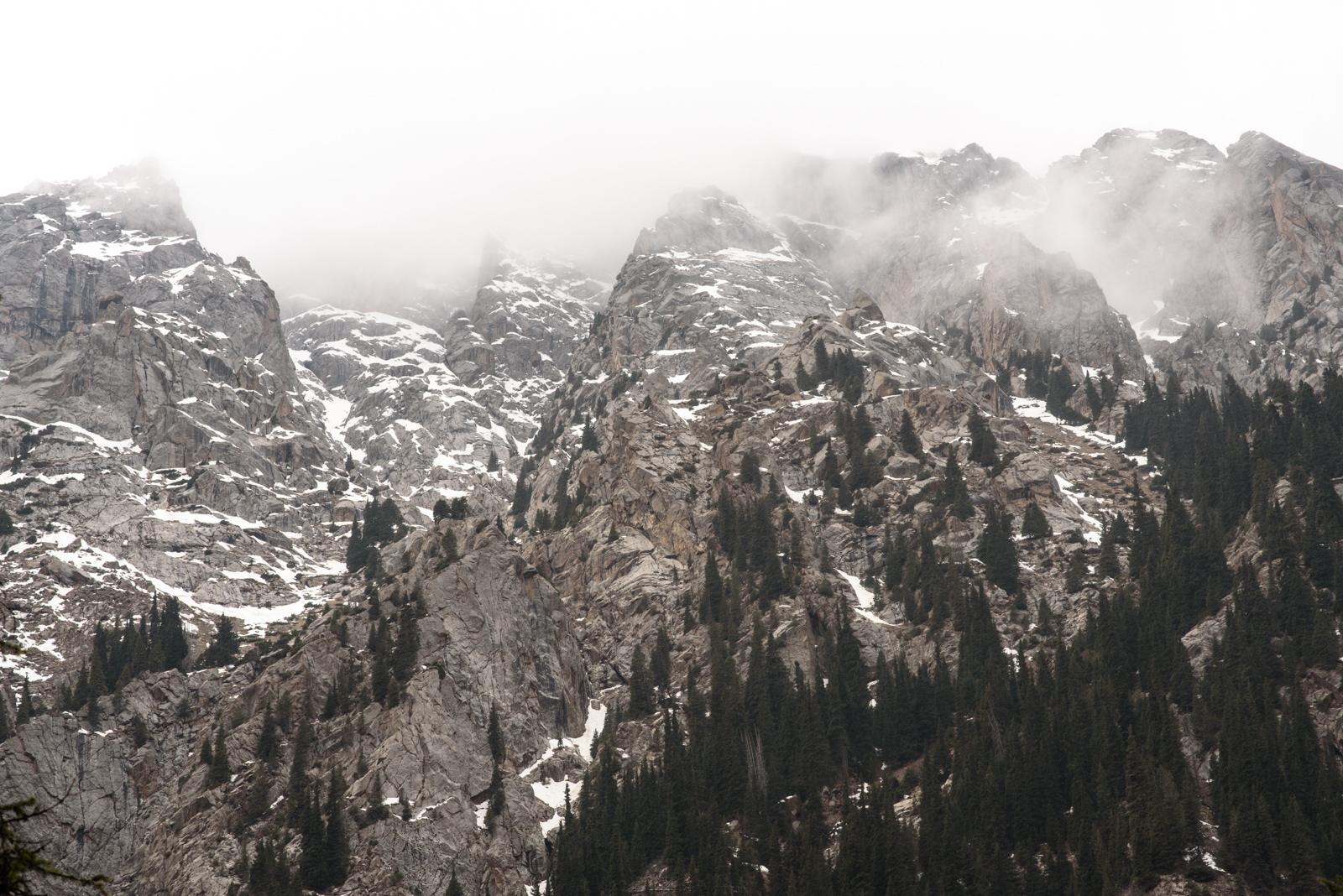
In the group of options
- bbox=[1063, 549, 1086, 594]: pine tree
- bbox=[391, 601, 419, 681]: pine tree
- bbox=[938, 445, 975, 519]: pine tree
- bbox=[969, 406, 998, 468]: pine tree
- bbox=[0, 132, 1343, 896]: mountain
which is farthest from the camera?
bbox=[969, 406, 998, 468]: pine tree

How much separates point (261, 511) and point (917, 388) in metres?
111

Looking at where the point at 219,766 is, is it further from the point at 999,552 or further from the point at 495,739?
the point at 999,552

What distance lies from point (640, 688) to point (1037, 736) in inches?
1726

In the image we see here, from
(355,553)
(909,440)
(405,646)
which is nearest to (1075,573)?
(909,440)

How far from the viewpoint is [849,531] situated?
145750 mm

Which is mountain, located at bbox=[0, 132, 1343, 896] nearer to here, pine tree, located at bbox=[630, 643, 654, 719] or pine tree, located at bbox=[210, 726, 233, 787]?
pine tree, located at bbox=[630, 643, 654, 719]

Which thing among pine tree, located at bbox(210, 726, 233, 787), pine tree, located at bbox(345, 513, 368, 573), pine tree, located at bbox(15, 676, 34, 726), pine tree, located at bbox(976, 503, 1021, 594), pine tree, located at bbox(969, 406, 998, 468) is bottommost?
pine tree, located at bbox(345, 513, 368, 573)

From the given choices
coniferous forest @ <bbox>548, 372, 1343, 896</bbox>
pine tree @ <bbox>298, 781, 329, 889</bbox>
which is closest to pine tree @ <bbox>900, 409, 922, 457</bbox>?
coniferous forest @ <bbox>548, 372, 1343, 896</bbox>

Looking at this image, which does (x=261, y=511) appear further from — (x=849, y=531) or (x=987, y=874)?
(x=987, y=874)

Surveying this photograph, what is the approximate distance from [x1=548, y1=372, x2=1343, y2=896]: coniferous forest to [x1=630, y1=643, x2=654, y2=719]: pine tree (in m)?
2.18

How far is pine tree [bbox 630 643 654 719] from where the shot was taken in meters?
123

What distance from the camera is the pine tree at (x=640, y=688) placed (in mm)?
123438

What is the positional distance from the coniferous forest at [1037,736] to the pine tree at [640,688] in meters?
2.18

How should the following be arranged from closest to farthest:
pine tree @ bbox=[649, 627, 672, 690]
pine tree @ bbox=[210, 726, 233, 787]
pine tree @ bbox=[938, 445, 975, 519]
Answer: pine tree @ bbox=[210, 726, 233, 787]
pine tree @ bbox=[649, 627, 672, 690]
pine tree @ bbox=[938, 445, 975, 519]
